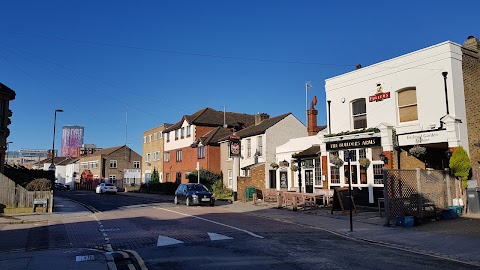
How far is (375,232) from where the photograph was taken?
13.9m

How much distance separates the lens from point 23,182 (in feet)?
83.9

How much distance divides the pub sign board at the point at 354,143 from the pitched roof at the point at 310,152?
1.95m

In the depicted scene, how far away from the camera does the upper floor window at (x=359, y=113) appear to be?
2267 centimetres

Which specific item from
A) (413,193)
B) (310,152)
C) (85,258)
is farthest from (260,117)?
(85,258)

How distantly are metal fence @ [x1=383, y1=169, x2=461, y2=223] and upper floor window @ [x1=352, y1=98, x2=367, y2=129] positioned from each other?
6343 mm

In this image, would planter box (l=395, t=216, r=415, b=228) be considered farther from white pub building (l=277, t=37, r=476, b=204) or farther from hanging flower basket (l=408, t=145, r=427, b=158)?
hanging flower basket (l=408, t=145, r=427, b=158)

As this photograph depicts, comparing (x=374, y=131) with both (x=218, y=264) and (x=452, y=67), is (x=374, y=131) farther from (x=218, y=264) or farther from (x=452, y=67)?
(x=218, y=264)

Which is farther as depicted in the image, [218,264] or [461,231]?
[461,231]

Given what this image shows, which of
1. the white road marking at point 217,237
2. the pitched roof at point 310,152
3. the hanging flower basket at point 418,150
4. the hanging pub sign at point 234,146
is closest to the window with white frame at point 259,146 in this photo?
the hanging pub sign at point 234,146

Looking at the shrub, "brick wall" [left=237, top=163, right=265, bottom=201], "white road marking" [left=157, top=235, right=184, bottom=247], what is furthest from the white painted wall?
the shrub

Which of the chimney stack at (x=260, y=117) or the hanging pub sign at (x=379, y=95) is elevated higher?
the chimney stack at (x=260, y=117)

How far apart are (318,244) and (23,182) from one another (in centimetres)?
2174

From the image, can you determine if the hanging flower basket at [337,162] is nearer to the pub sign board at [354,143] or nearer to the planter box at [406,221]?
the pub sign board at [354,143]

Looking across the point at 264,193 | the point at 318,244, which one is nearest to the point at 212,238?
the point at 318,244
